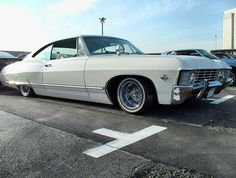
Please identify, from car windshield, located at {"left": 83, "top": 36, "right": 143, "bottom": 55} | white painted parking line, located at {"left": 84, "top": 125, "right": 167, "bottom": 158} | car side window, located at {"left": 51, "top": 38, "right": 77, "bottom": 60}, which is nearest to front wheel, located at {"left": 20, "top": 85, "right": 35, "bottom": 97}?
car side window, located at {"left": 51, "top": 38, "right": 77, "bottom": 60}

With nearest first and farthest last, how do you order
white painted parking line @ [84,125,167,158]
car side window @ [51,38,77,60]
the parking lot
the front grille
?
1. the parking lot
2. white painted parking line @ [84,125,167,158]
3. the front grille
4. car side window @ [51,38,77,60]

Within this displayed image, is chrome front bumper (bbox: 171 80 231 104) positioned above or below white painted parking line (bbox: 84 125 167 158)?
above

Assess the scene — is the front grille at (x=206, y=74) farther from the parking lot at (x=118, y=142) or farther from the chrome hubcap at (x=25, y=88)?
the chrome hubcap at (x=25, y=88)

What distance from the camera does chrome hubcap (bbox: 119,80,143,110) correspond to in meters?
4.73

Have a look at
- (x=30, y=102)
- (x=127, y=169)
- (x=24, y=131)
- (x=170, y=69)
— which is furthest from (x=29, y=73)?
(x=127, y=169)

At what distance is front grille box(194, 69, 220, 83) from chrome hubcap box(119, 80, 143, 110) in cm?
92

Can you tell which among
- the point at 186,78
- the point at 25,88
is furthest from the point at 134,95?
the point at 25,88

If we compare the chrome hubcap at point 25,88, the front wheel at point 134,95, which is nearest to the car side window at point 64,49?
the front wheel at point 134,95

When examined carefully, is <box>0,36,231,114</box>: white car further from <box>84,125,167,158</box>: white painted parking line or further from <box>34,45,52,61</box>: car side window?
<box>84,125,167,158</box>: white painted parking line

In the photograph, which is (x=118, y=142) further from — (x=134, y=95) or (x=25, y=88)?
(x=25, y=88)

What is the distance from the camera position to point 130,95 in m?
4.87

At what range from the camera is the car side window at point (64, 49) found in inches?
226

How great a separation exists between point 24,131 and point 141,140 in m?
1.69

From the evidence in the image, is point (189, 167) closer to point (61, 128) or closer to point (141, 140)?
point (141, 140)
